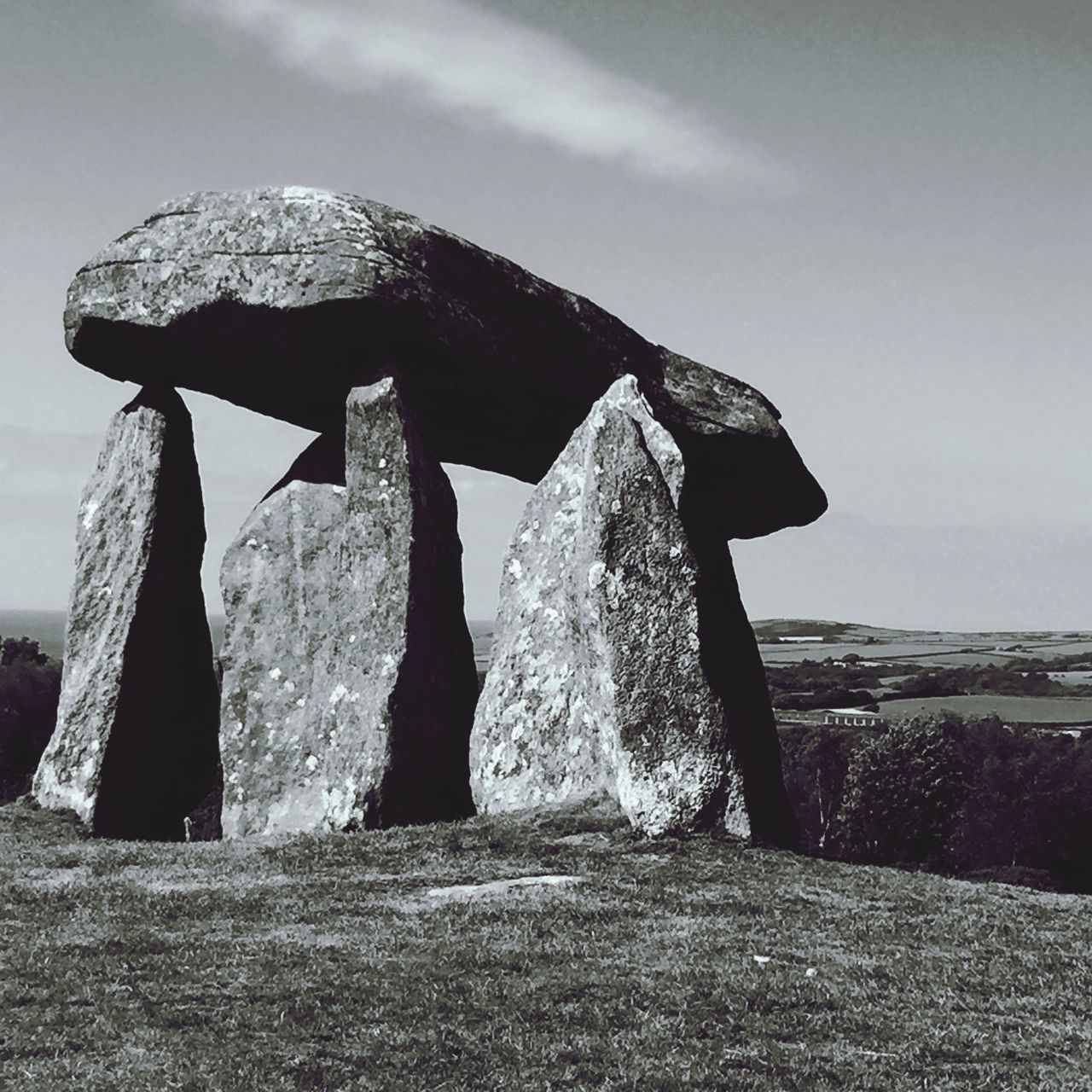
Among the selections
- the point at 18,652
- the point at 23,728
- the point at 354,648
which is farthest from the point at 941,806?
the point at 18,652

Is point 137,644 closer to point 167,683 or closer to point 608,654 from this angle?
point 167,683

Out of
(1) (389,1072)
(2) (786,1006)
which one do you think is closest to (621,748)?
(2) (786,1006)

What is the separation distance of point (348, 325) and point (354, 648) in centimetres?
426

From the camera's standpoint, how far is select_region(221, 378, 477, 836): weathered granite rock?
55.6 ft

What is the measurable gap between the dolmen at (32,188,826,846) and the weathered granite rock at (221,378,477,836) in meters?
0.04

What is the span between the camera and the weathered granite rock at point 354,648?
55.6 ft

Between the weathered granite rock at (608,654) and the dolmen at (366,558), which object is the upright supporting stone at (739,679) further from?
the weathered granite rock at (608,654)

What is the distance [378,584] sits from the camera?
17500 millimetres

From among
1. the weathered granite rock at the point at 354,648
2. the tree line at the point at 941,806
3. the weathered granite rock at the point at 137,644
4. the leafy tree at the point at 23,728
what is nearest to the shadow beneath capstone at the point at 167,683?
the weathered granite rock at the point at 137,644

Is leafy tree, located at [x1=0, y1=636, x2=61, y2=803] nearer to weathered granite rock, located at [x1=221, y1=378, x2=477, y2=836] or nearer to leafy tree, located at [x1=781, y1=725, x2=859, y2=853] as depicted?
weathered granite rock, located at [x1=221, y1=378, x2=477, y2=836]

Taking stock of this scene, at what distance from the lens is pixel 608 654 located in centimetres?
1486

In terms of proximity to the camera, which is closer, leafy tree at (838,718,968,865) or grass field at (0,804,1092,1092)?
grass field at (0,804,1092,1092)

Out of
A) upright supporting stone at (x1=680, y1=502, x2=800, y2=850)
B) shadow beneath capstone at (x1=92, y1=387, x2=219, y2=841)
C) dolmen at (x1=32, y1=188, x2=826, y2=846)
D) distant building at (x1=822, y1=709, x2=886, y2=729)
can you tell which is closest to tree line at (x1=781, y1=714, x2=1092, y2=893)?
distant building at (x1=822, y1=709, x2=886, y2=729)

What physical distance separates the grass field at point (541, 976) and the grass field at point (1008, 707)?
5469 cm
